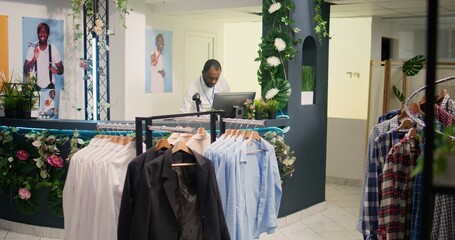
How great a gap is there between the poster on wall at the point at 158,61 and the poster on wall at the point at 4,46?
6.74ft

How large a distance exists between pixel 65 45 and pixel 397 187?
5547 millimetres

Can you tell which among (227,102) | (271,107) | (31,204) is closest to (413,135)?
(227,102)

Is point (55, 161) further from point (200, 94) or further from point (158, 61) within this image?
point (158, 61)

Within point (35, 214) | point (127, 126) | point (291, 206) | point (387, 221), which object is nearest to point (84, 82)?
point (35, 214)

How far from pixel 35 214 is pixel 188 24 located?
4404mm

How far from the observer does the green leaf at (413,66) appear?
6883 millimetres

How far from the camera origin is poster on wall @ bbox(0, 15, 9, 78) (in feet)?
22.0

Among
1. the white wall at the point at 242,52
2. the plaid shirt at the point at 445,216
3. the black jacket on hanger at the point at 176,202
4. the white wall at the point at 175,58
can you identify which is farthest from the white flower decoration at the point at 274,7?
the white wall at the point at 242,52

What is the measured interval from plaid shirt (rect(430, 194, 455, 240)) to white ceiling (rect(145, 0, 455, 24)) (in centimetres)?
427

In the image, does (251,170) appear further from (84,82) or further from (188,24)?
(188,24)

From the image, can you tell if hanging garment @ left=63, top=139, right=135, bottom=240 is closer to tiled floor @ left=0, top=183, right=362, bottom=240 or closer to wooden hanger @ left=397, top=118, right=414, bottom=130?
wooden hanger @ left=397, top=118, right=414, bottom=130

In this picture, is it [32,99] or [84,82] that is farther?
[84,82]

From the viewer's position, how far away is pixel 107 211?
3396 millimetres

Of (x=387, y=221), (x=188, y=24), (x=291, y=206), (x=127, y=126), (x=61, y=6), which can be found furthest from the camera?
(x=188, y=24)
